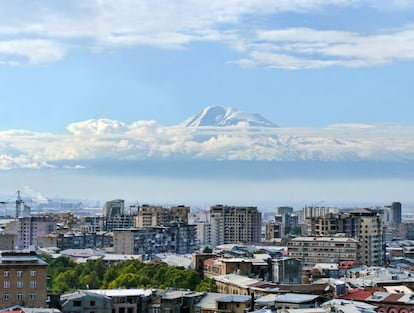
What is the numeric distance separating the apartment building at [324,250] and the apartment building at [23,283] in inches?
1642

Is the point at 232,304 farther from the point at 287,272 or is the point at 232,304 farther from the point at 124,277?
the point at 287,272

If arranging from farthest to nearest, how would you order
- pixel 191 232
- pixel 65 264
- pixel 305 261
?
pixel 191 232, pixel 305 261, pixel 65 264

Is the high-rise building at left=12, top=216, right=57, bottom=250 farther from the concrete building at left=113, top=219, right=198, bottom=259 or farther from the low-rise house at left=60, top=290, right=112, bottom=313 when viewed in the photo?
the low-rise house at left=60, top=290, right=112, bottom=313

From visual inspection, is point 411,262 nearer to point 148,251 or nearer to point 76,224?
point 148,251

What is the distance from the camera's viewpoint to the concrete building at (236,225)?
123750mm

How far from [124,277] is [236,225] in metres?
69.0

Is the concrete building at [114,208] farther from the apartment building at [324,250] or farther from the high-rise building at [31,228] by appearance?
the apartment building at [324,250]

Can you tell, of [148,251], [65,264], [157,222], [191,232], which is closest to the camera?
[65,264]

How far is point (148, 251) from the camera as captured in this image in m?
96.4

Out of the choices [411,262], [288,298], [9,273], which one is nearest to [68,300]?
[9,273]

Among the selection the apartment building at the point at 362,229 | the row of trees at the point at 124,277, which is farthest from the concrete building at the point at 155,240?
the row of trees at the point at 124,277

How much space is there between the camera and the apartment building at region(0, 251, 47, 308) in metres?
38.1

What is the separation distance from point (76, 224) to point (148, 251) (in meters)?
43.8

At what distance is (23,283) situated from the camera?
38344mm
